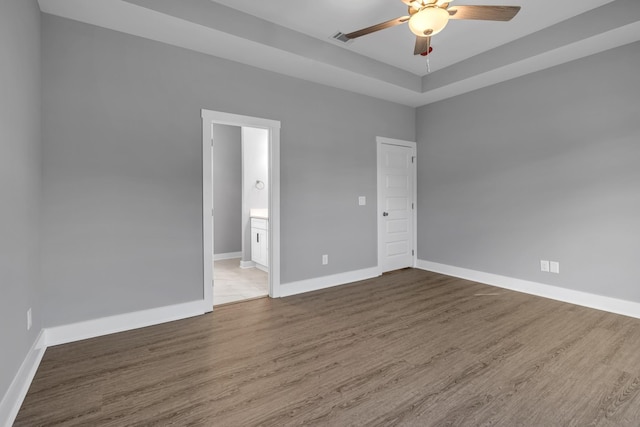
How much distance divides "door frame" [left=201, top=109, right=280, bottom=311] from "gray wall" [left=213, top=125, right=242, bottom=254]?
2.71 meters

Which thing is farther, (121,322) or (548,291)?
(548,291)

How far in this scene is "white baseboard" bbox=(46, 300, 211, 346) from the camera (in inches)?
104

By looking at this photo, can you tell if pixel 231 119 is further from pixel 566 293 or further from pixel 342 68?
pixel 566 293

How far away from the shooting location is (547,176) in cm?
375

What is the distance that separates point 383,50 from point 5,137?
3.58 metres

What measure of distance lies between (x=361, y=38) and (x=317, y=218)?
2.18 meters

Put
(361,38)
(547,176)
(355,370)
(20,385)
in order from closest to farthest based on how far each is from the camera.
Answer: (20,385) < (355,370) < (361,38) < (547,176)

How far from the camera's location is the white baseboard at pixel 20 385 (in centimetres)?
164

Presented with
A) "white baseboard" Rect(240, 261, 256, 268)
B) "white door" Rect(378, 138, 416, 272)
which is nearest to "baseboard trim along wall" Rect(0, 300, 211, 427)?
"white baseboard" Rect(240, 261, 256, 268)

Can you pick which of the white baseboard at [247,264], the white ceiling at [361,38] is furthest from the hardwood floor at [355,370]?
the white ceiling at [361,38]

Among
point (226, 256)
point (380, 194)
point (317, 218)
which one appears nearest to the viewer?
point (317, 218)

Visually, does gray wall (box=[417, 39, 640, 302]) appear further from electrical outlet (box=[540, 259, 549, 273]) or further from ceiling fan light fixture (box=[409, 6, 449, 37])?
ceiling fan light fixture (box=[409, 6, 449, 37])

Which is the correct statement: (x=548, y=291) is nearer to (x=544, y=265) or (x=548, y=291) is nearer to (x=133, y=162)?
(x=544, y=265)

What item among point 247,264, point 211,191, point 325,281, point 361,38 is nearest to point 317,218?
point 325,281
